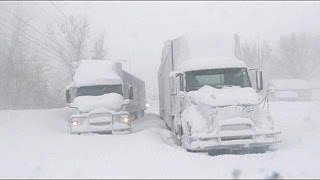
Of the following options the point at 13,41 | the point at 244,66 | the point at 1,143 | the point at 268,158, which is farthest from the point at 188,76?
the point at 13,41

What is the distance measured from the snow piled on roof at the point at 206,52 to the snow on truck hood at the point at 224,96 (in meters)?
0.93

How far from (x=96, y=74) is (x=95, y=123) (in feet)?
10.3

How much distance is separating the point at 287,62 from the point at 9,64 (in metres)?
57.2

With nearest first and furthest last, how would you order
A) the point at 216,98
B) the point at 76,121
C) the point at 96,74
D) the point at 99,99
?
the point at 216,98 → the point at 76,121 → the point at 99,99 → the point at 96,74

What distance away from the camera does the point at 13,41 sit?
137 feet

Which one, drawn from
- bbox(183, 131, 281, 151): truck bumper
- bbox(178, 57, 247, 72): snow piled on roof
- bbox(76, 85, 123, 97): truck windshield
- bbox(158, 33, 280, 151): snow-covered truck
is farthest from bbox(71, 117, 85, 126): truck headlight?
bbox(183, 131, 281, 151): truck bumper

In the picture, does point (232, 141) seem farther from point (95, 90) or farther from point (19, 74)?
point (19, 74)

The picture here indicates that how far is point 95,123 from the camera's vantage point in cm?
1688

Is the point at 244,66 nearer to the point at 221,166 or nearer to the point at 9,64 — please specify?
the point at 221,166

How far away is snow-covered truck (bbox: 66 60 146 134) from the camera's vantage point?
16.8 metres

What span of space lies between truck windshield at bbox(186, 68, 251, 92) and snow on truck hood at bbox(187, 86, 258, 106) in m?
0.33

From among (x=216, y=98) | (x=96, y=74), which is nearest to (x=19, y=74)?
(x=96, y=74)

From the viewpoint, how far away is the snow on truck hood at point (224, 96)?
1261 centimetres

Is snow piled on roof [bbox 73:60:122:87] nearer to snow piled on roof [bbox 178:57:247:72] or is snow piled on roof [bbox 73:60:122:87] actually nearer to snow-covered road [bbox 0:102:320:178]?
snow-covered road [bbox 0:102:320:178]
